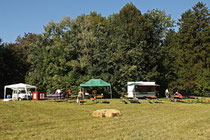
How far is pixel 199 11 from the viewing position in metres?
41.2

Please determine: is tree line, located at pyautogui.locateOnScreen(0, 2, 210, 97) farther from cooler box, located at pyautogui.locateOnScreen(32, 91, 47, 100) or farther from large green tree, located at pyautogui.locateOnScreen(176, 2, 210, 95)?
cooler box, located at pyautogui.locateOnScreen(32, 91, 47, 100)

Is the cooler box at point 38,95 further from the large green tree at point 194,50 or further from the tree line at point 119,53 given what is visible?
the large green tree at point 194,50

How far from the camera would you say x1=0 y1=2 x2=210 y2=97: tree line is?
32312mm

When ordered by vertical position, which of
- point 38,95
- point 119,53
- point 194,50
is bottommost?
point 38,95

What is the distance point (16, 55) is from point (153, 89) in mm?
27142

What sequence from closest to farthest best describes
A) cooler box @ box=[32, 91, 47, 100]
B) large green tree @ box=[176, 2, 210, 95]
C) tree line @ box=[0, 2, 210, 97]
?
cooler box @ box=[32, 91, 47, 100] < tree line @ box=[0, 2, 210, 97] < large green tree @ box=[176, 2, 210, 95]

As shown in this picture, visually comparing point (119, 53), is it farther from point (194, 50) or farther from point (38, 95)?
point (194, 50)

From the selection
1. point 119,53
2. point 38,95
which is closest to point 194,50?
point 119,53

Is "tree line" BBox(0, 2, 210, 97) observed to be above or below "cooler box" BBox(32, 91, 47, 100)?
above

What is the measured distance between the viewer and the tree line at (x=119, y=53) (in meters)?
32.3

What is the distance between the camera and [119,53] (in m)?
32.1

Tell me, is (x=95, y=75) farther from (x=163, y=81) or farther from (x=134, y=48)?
(x=163, y=81)

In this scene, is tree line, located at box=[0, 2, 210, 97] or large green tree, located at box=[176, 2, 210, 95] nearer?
tree line, located at box=[0, 2, 210, 97]

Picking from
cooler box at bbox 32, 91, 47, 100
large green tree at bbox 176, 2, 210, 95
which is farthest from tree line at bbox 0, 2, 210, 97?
cooler box at bbox 32, 91, 47, 100
